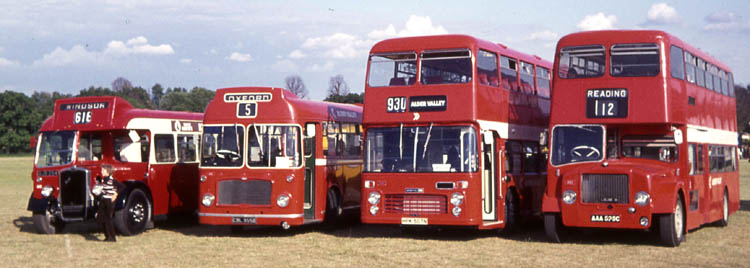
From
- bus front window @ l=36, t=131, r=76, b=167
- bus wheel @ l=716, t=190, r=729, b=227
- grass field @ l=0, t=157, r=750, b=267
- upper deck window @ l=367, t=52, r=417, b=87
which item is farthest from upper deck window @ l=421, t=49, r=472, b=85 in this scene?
bus front window @ l=36, t=131, r=76, b=167

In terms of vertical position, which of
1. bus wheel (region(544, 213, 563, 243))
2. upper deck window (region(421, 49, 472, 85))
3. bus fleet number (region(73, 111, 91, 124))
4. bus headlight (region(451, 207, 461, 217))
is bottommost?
bus wheel (region(544, 213, 563, 243))

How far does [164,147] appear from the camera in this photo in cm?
2191

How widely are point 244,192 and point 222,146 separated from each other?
1084mm

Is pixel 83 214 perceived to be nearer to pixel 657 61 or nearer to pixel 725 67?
pixel 657 61

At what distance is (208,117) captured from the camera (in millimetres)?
19828

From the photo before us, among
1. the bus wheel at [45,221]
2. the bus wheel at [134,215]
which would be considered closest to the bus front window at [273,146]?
the bus wheel at [134,215]

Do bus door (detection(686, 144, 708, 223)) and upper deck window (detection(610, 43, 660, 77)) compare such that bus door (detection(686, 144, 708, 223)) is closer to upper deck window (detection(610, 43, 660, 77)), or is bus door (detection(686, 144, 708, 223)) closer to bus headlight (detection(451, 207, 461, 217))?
upper deck window (detection(610, 43, 660, 77))

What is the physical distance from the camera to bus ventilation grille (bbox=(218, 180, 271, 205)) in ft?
63.6

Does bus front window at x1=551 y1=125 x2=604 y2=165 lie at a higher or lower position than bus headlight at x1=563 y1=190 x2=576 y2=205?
higher

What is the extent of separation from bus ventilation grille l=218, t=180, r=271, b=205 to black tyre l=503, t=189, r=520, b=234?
486cm

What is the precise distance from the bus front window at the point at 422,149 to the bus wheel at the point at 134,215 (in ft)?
17.5

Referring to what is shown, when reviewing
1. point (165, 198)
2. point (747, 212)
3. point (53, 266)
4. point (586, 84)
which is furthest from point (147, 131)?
point (747, 212)

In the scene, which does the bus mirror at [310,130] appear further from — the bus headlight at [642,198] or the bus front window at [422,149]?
the bus headlight at [642,198]

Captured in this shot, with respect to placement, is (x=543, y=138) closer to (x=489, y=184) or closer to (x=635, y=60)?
(x=489, y=184)
